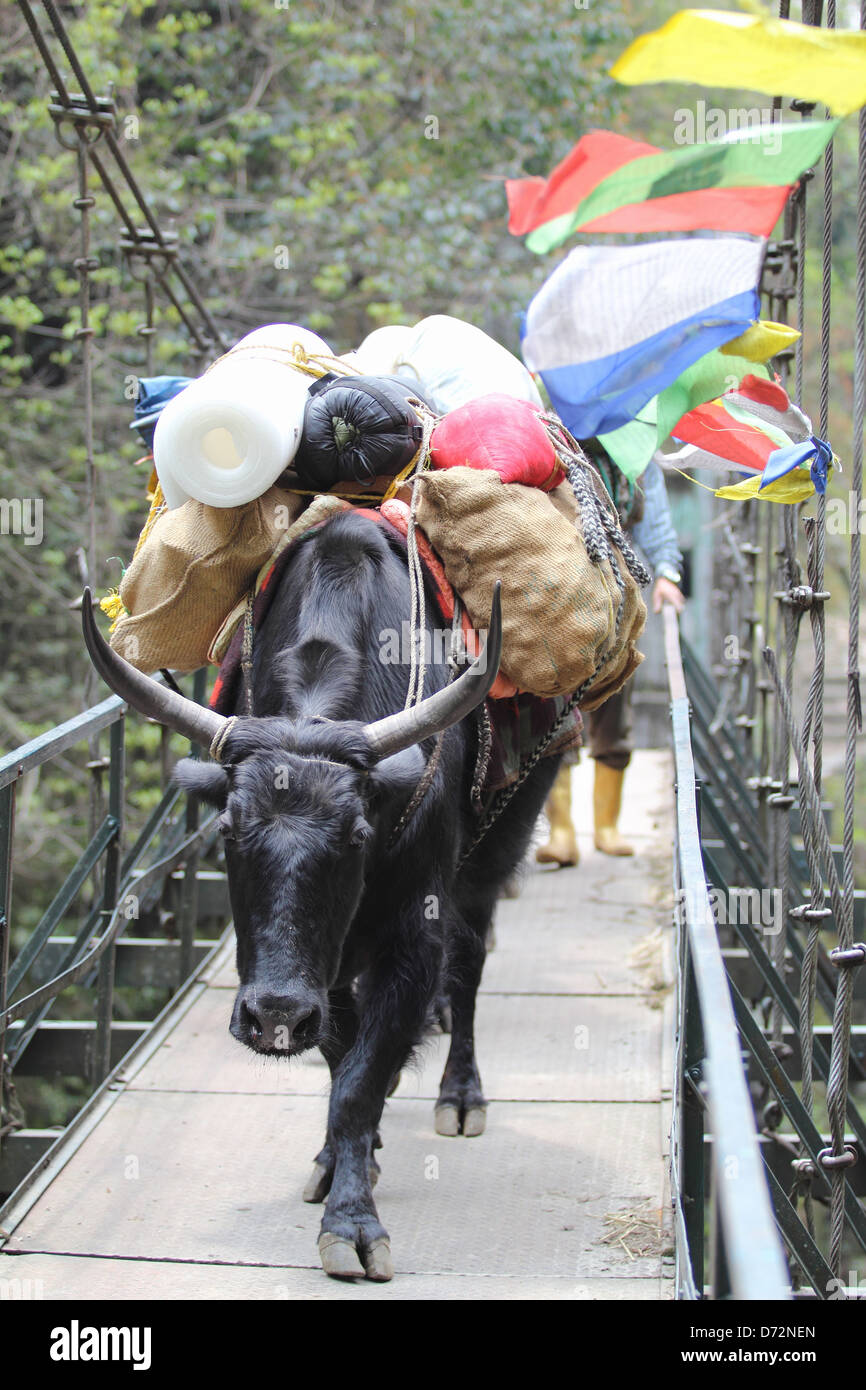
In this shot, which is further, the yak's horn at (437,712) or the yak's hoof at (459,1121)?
the yak's hoof at (459,1121)

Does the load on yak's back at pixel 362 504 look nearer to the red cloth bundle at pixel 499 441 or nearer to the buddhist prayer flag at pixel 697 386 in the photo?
the red cloth bundle at pixel 499 441

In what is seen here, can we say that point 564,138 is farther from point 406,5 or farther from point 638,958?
point 638,958

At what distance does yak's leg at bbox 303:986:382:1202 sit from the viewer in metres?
3.34

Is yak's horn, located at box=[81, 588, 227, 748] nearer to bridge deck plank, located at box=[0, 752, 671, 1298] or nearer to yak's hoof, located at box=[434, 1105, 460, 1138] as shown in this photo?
bridge deck plank, located at box=[0, 752, 671, 1298]

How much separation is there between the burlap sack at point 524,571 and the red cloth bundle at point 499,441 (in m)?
0.04

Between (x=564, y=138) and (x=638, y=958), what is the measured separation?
274 inches

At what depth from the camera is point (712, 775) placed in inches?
232

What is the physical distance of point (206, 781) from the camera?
2.95m

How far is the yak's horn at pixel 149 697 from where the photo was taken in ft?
9.22

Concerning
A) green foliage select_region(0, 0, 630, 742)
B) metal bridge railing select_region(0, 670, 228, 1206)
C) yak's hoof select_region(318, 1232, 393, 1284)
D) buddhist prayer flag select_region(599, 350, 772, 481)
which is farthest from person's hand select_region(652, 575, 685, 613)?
green foliage select_region(0, 0, 630, 742)

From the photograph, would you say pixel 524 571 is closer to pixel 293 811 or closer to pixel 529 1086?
pixel 293 811

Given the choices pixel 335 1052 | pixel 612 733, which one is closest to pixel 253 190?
pixel 612 733


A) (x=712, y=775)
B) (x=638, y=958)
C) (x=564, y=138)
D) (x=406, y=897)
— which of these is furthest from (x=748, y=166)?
(x=564, y=138)

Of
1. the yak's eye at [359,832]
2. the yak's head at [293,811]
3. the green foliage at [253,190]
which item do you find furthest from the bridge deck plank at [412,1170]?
the green foliage at [253,190]
